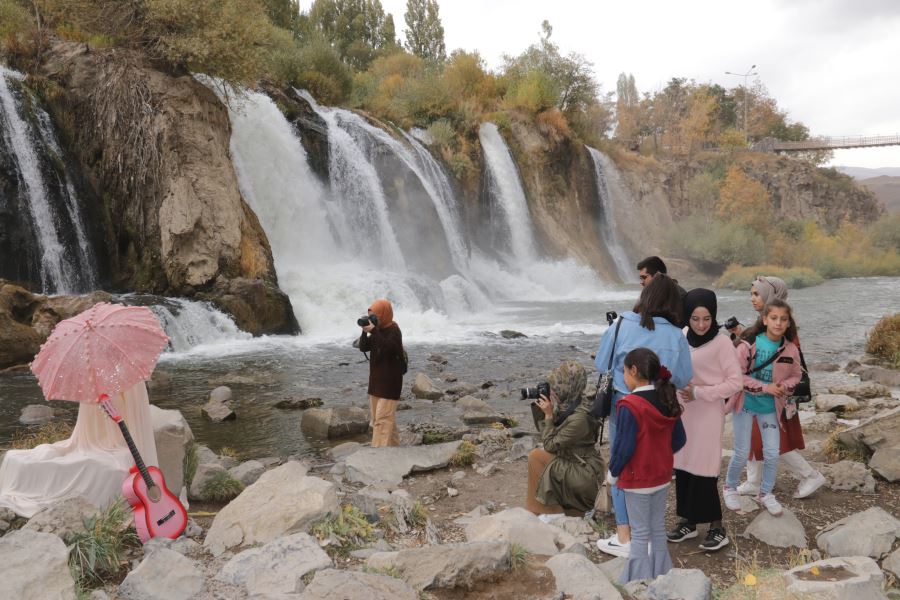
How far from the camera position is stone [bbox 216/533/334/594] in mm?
3361

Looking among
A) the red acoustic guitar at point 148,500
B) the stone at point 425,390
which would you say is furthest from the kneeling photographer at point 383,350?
the stone at point 425,390

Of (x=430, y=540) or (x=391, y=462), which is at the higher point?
(x=430, y=540)

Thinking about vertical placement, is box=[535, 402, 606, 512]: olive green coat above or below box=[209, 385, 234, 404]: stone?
above

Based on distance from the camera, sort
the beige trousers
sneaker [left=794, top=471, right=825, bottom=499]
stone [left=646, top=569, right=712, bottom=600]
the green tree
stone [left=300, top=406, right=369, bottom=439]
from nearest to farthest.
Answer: stone [left=646, top=569, right=712, bottom=600]
sneaker [left=794, top=471, right=825, bottom=499]
the beige trousers
stone [left=300, top=406, right=369, bottom=439]
the green tree

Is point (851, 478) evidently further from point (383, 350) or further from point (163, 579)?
point (163, 579)

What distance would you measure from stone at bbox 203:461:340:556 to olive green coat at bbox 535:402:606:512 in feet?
4.75

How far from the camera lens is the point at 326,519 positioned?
4152mm

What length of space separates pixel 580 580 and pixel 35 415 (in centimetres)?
809

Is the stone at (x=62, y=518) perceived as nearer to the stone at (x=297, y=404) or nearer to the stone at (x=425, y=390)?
the stone at (x=297, y=404)

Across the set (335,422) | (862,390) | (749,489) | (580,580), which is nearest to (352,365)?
(335,422)

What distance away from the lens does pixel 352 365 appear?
12.7 metres

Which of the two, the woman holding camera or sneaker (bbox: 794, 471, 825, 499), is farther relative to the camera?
the woman holding camera

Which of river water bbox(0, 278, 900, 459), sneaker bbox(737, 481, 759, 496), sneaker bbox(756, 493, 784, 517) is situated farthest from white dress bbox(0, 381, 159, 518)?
sneaker bbox(737, 481, 759, 496)

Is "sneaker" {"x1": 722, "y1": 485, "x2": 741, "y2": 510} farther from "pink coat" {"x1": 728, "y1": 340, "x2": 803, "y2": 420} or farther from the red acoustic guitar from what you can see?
the red acoustic guitar
